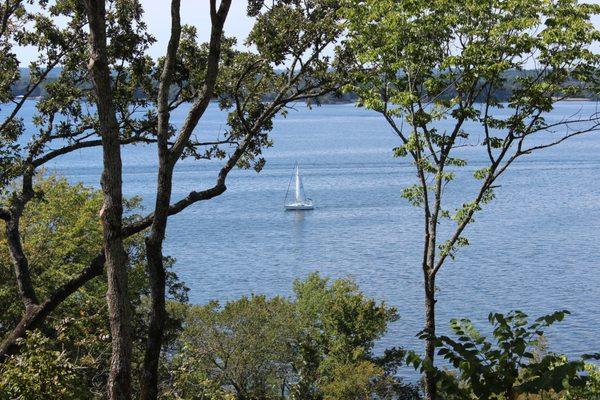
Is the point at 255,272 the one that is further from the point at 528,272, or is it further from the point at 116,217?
the point at 116,217

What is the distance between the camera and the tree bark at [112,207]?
744 cm

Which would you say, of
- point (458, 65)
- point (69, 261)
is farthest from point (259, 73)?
point (69, 261)

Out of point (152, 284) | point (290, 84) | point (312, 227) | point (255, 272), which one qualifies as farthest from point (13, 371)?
point (312, 227)

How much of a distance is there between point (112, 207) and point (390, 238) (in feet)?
175

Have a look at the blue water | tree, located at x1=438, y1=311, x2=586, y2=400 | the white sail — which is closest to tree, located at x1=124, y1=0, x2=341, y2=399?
tree, located at x1=438, y1=311, x2=586, y2=400

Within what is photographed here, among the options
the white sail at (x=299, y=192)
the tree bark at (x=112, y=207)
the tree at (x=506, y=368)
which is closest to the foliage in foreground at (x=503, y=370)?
the tree at (x=506, y=368)

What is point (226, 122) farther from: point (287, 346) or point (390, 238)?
point (390, 238)

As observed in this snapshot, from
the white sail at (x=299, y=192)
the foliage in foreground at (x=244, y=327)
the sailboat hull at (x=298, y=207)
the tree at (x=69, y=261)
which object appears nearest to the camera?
the tree at (x=69, y=261)

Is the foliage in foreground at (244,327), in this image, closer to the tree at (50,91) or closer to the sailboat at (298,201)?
the tree at (50,91)

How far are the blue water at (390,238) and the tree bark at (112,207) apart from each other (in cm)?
3252

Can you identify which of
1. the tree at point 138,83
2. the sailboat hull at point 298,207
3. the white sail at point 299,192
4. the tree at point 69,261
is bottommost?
the sailboat hull at point 298,207

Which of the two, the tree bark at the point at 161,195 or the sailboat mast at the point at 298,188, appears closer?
the tree bark at the point at 161,195

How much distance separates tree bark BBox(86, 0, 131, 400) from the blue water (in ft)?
107

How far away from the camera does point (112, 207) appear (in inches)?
299
